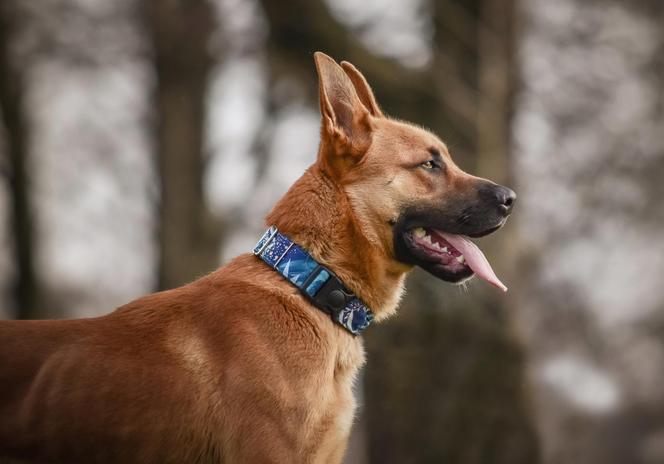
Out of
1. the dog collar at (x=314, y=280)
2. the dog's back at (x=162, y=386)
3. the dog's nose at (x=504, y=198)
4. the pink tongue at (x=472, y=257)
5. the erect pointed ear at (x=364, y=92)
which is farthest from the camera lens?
the erect pointed ear at (x=364, y=92)

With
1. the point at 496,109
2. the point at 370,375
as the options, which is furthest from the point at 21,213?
the point at 496,109

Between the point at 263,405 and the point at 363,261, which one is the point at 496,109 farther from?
the point at 263,405

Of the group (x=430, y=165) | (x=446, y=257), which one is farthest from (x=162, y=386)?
(x=430, y=165)

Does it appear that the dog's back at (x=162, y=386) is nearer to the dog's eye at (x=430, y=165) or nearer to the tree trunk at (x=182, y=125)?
the dog's eye at (x=430, y=165)

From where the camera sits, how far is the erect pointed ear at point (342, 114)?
4449mm

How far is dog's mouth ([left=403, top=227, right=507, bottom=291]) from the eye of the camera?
4387 mm

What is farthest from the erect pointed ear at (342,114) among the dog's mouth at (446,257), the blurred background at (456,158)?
the blurred background at (456,158)

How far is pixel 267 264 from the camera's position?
4.20 meters

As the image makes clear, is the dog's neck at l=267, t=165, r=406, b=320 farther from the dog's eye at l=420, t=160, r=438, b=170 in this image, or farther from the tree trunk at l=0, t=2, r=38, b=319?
the tree trunk at l=0, t=2, r=38, b=319

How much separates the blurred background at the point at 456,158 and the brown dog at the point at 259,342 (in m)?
5.00

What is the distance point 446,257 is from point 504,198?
45 cm

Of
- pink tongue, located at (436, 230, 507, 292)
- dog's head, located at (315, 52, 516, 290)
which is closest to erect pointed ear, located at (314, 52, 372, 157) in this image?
dog's head, located at (315, 52, 516, 290)

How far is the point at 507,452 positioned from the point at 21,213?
347 inches

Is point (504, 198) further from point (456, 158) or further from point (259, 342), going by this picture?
point (456, 158)
